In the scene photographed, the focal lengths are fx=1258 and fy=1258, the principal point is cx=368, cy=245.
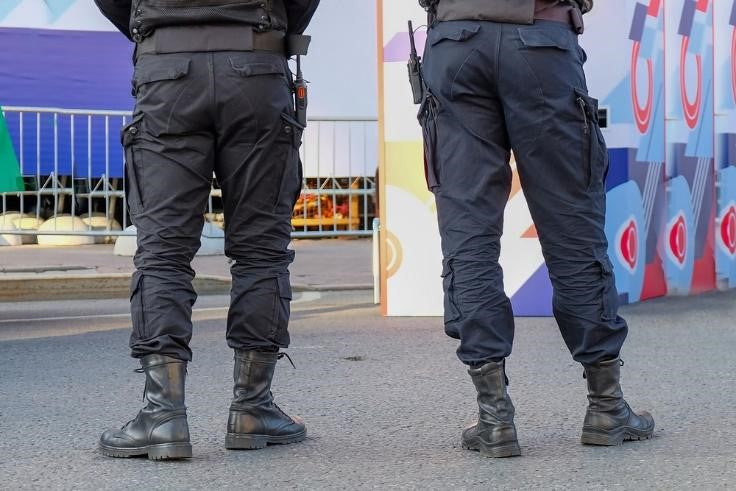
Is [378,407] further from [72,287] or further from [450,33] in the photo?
[72,287]

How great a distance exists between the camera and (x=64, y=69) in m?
10.6

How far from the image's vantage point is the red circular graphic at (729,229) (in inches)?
318

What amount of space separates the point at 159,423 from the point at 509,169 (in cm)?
111

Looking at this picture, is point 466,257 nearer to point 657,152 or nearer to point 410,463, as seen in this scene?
point 410,463

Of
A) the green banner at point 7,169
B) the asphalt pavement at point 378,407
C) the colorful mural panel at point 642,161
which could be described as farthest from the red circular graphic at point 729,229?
the green banner at point 7,169

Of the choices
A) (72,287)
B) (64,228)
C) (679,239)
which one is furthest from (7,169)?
(679,239)

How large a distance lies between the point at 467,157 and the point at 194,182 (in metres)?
0.72

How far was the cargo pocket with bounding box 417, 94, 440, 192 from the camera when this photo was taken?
3.33 metres

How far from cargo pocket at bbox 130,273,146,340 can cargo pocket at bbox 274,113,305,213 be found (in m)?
0.42

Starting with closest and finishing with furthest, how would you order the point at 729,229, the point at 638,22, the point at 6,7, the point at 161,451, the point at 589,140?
the point at 161,451 < the point at 589,140 < the point at 638,22 < the point at 729,229 < the point at 6,7

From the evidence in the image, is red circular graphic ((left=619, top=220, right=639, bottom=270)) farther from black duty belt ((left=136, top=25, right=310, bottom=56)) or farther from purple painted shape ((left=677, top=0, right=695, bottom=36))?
black duty belt ((left=136, top=25, right=310, bottom=56))

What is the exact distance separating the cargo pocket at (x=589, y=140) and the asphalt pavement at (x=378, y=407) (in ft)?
2.36

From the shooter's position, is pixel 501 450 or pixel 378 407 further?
pixel 378 407

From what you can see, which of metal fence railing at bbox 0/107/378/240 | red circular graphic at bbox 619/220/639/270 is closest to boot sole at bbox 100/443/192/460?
red circular graphic at bbox 619/220/639/270
